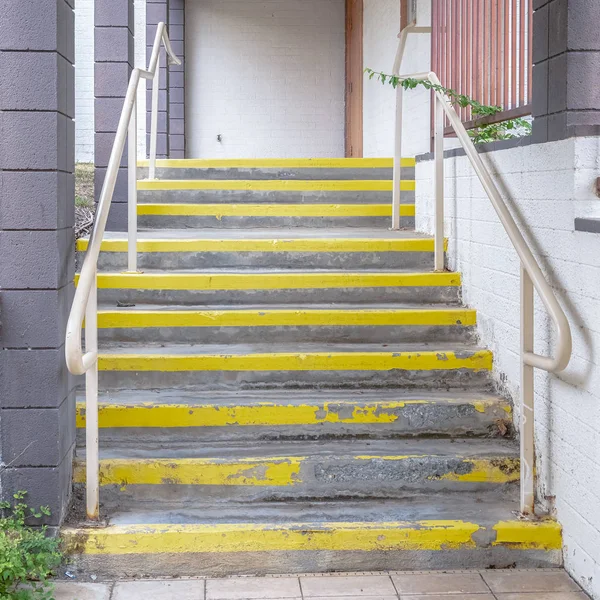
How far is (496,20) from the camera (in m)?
4.02

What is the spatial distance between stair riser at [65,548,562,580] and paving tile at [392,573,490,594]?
0.05 meters

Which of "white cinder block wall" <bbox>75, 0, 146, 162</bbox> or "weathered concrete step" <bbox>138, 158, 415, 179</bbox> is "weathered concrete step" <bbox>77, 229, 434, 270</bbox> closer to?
"weathered concrete step" <bbox>138, 158, 415, 179</bbox>

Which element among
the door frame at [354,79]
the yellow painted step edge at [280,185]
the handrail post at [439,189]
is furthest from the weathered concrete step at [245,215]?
the door frame at [354,79]

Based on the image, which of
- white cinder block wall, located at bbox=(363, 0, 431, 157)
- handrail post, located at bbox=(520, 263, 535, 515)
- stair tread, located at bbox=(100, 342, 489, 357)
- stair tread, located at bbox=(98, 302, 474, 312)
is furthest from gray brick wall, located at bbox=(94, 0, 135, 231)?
handrail post, located at bbox=(520, 263, 535, 515)

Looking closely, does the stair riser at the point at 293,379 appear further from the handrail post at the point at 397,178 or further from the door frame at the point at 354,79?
the door frame at the point at 354,79

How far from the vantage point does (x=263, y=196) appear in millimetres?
5273

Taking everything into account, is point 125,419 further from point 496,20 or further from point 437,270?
point 496,20

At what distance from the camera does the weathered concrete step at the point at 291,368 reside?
11.9 ft

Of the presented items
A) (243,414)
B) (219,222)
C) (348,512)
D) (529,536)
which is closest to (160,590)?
(348,512)

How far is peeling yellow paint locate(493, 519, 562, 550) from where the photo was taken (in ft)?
→ 9.65

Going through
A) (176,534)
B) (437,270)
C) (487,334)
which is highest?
(437,270)

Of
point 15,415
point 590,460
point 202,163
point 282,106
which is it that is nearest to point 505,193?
point 590,460

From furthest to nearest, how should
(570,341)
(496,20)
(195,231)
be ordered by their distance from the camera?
(195,231) → (496,20) → (570,341)

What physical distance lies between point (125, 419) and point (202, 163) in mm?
2726
